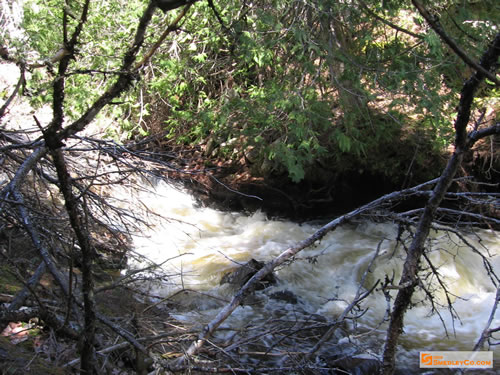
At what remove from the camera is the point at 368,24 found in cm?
691

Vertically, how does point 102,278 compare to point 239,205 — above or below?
below

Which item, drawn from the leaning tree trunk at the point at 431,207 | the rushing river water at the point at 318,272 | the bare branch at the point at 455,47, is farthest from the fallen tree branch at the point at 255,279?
the bare branch at the point at 455,47

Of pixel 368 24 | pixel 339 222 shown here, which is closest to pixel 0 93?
pixel 368 24

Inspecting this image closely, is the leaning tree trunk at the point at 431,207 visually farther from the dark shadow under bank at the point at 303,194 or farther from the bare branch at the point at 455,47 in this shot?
the dark shadow under bank at the point at 303,194

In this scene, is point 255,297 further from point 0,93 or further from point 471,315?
point 0,93

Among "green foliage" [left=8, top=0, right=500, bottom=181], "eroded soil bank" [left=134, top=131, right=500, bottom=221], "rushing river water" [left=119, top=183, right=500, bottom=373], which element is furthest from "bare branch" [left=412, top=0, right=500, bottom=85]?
"eroded soil bank" [left=134, top=131, right=500, bottom=221]

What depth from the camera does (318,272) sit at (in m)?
6.28

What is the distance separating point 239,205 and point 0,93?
16.2 ft
